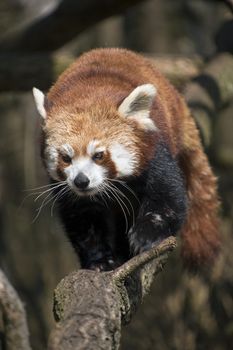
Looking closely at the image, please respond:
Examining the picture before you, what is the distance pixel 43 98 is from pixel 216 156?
3.90 meters

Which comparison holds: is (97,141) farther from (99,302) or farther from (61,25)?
(61,25)

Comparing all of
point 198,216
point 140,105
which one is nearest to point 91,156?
point 140,105

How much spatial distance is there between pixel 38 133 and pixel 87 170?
1123 mm

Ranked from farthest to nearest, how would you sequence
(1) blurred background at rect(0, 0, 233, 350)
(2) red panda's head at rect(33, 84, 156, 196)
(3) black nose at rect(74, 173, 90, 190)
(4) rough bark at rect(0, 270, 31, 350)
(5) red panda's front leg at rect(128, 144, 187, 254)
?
(1) blurred background at rect(0, 0, 233, 350) < (5) red panda's front leg at rect(128, 144, 187, 254) < (2) red panda's head at rect(33, 84, 156, 196) < (3) black nose at rect(74, 173, 90, 190) < (4) rough bark at rect(0, 270, 31, 350)

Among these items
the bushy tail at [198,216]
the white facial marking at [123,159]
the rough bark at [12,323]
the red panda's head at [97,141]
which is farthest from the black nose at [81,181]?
the bushy tail at [198,216]

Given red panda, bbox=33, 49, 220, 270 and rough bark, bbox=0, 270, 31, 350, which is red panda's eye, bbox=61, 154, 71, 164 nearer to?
red panda, bbox=33, 49, 220, 270

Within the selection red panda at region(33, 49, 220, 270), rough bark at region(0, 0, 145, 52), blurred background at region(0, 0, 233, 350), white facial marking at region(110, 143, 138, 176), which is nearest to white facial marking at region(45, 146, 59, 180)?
red panda at region(33, 49, 220, 270)

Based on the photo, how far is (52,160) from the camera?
465cm

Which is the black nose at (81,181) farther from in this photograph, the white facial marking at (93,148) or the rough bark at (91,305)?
the rough bark at (91,305)

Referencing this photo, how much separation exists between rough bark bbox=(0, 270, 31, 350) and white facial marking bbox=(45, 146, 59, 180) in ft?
2.62

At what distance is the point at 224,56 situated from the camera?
682cm

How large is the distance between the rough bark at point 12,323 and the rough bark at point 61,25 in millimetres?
3662

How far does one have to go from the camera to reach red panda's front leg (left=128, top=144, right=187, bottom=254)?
4762 millimetres

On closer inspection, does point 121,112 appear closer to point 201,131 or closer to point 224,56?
point 201,131
